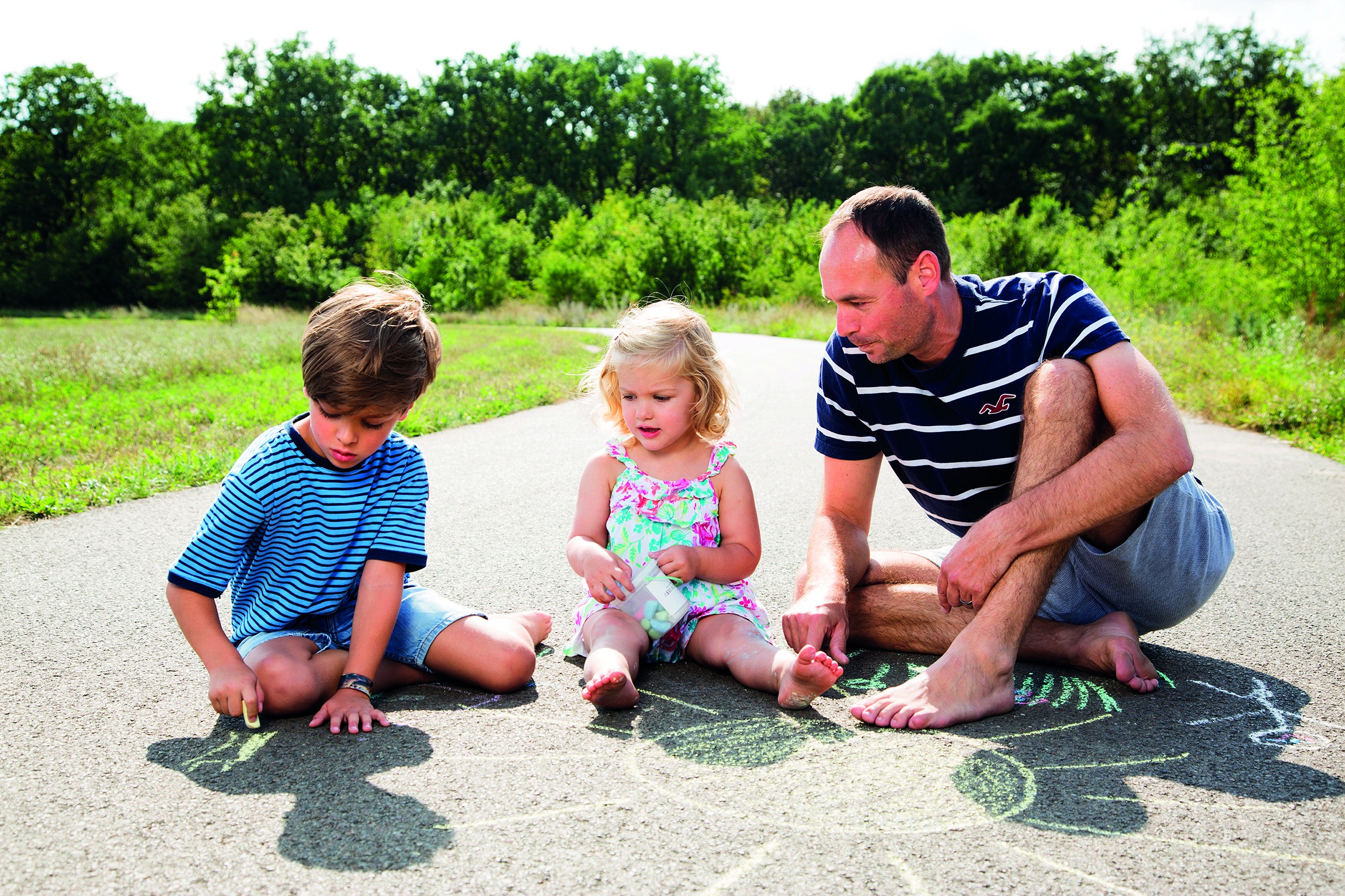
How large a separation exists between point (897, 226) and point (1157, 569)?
46.1 inches

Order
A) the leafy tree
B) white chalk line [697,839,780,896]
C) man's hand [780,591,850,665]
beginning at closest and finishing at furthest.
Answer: white chalk line [697,839,780,896], man's hand [780,591,850,665], the leafy tree

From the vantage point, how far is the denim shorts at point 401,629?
2600mm

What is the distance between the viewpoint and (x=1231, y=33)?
45.8 meters

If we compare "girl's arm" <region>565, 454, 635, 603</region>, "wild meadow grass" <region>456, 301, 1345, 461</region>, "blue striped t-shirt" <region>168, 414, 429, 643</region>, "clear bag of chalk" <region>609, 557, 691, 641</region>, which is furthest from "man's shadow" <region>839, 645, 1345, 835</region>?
"wild meadow grass" <region>456, 301, 1345, 461</region>

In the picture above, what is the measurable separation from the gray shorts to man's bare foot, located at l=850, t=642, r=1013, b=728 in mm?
297

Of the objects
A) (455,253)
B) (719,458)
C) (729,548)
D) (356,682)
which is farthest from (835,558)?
(455,253)

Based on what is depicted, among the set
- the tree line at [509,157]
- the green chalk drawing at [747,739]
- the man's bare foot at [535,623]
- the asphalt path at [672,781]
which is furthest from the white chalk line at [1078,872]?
the tree line at [509,157]

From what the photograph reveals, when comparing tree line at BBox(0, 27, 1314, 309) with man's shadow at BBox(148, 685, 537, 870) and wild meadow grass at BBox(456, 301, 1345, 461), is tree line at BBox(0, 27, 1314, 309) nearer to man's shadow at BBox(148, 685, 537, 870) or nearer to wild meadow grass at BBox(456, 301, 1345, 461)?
wild meadow grass at BBox(456, 301, 1345, 461)

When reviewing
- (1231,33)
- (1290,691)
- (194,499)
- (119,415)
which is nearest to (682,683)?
(1290,691)

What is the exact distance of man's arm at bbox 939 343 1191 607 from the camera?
235 centimetres

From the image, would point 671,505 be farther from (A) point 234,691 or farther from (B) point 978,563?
(A) point 234,691

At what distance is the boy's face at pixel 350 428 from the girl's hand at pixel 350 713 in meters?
0.59

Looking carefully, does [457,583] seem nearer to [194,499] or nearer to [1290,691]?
[194,499]

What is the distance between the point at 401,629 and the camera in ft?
8.73
